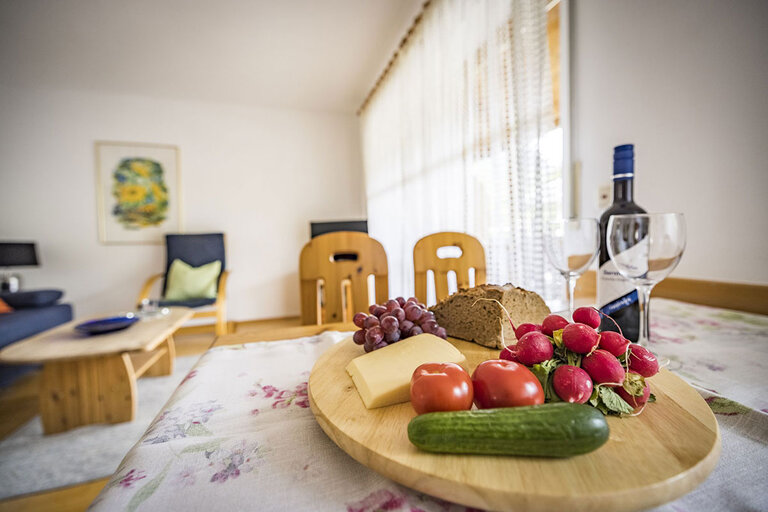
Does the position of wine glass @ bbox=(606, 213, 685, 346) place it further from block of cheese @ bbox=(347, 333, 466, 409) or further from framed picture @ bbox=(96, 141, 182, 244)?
framed picture @ bbox=(96, 141, 182, 244)

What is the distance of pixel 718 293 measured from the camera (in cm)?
96

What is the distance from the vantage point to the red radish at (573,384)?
0.34 m

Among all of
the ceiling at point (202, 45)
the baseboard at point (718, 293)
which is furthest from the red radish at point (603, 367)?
the ceiling at point (202, 45)

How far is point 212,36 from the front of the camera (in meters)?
2.58

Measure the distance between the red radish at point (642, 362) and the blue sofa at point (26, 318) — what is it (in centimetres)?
319

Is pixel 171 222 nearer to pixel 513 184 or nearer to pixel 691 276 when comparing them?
pixel 513 184

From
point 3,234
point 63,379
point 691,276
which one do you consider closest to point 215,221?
point 3,234

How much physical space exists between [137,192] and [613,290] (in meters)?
4.57

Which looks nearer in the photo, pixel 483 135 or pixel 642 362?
pixel 642 362

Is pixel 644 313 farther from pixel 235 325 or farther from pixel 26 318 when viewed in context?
pixel 235 325

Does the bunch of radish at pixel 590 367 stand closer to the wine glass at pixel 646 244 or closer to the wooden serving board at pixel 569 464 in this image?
the wooden serving board at pixel 569 464

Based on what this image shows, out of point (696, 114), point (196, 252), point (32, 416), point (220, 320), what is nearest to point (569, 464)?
point (696, 114)

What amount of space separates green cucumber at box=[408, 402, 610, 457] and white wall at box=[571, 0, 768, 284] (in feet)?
3.59

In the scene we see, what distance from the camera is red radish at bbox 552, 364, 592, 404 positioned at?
1.12ft
